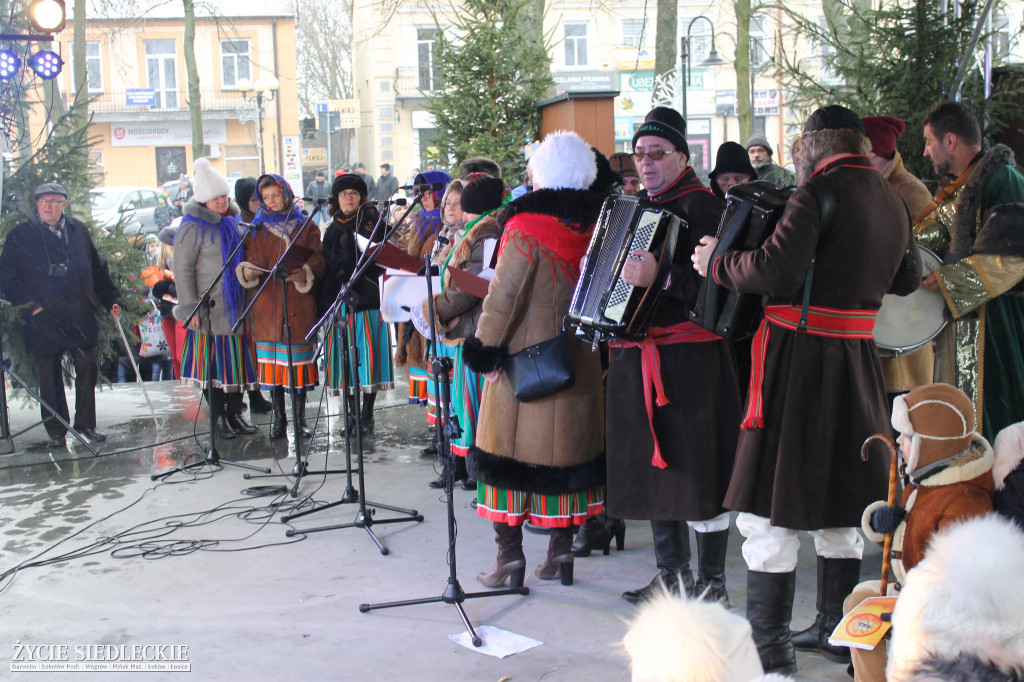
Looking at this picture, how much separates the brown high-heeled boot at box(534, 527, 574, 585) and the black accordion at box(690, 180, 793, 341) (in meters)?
1.37

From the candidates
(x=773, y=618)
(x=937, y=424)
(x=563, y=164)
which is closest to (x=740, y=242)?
(x=937, y=424)

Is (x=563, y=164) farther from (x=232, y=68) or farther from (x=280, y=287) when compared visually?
(x=232, y=68)

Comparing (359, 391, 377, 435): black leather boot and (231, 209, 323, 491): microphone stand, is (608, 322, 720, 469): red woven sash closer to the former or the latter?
(231, 209, 323, 491): microphone stand

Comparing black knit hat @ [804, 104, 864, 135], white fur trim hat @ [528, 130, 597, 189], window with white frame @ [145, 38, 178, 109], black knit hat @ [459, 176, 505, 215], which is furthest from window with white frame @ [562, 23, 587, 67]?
black knit hat @ [804, 104, 864, 135]

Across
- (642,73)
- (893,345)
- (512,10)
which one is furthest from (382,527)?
(642,73)

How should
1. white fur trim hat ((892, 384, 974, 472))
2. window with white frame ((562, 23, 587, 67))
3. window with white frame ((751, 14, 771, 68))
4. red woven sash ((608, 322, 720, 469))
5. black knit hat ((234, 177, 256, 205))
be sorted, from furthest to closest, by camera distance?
window with white frame ((562, 23, 587, 67)) → window with white frame ((751, 14, 771, 68)) → black knit hat ((234, 177, 256, 205)) → red woven sash ((608, 322, 720, 469)) → white fur trim hat ((892, 384, 974, 472))

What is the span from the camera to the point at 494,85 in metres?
8.16

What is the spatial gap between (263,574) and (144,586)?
56 cm

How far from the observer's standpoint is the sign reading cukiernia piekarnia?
356cm

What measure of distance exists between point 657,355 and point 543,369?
1.78 ft

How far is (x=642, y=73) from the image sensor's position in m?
31.2

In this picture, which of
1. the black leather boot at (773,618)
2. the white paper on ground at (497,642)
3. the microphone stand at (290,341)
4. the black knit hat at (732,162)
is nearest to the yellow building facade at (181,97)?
the microphone stand at (290,341)

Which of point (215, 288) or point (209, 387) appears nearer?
point (209, 387)

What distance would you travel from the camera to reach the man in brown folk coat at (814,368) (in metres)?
3.11
